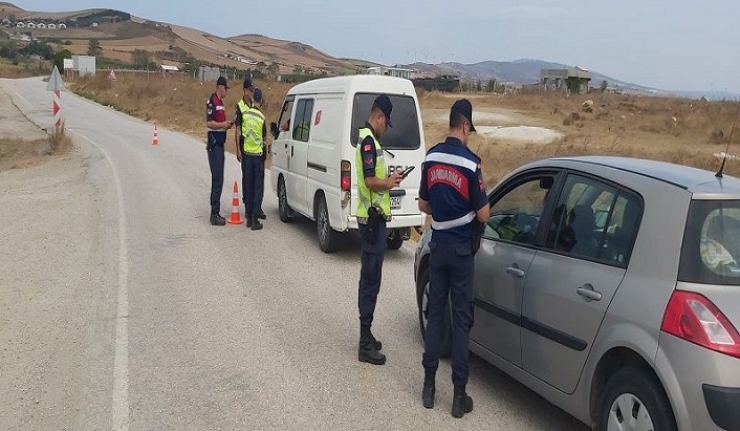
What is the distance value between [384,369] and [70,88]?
6666 cm

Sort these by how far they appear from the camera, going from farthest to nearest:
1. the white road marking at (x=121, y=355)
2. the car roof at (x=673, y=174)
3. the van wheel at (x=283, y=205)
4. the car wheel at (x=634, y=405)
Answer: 1. the van wheel at (x=283, y=205)
2. the white road marking at (x=121, y=355)
3. the car roof at (x=673, y=174)
4. the car wheel at (x=634, y=405)

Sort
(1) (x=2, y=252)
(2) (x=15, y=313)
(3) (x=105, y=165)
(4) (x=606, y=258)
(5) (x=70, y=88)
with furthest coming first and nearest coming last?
(5) (x=70, y=88), (3) (x=105, y=165), (1) (x=2, y=252), (2) (x=15, y=313), (4) (x=606, y=258)

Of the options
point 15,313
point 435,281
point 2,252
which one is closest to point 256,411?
point 435,281

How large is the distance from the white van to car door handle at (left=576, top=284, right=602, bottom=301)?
4.40 metres

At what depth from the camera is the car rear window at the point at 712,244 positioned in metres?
3.49

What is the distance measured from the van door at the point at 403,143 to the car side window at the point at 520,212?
3691mm

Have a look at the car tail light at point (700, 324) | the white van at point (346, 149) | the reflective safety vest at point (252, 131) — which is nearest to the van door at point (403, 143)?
the white van at point (346, 149)

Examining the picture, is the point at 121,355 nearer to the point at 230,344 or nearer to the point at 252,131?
the point at 230,344

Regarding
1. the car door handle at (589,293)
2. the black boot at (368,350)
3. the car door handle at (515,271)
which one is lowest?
the black boot at (368,350)

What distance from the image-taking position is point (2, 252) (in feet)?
30.3

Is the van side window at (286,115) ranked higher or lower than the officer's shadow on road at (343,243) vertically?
higher

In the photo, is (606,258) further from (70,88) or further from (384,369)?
(70,88)

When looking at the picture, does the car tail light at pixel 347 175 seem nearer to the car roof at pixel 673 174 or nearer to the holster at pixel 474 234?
the car roof at pixel 673 174

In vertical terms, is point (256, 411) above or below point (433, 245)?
below
